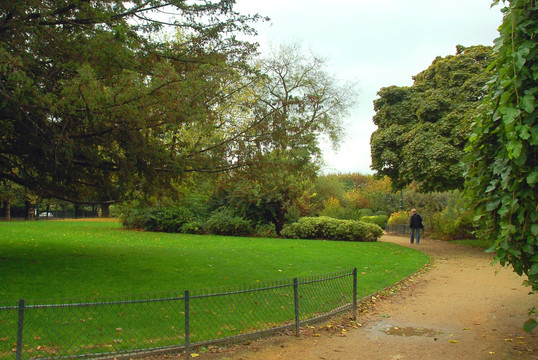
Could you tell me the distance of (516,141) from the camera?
436 cm

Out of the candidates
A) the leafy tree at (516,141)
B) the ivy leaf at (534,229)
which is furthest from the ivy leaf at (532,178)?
the ivy leaf at (534,229)

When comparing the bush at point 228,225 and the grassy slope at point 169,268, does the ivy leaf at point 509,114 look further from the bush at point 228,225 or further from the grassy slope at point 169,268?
the bush at point 228,225

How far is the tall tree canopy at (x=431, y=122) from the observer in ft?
54.2

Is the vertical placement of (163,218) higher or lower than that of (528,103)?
lower

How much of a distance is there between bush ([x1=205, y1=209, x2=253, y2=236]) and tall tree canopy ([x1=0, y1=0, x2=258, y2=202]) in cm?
1433

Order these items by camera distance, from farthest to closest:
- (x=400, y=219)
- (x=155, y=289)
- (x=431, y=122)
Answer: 1. (x=400, y=219)
2. (x=431, y=122)
3. (x=155, y=289)

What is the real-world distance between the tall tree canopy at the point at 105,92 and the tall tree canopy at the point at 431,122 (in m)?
9.42

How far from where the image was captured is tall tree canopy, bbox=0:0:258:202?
7543 mm

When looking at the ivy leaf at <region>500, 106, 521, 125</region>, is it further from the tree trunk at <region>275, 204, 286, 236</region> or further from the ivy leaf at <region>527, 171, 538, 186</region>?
the tree trunk at <region>275, 204, 286, 236</region>

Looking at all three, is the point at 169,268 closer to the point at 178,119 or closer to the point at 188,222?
the point at 178,119

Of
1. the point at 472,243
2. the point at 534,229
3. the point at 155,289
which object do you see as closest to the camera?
the point at 534,229

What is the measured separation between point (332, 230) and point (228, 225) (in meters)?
6.57

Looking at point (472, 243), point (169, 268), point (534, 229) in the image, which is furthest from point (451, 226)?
point (534, 229)

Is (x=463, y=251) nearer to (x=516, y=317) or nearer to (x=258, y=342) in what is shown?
(x=516, y=317)
